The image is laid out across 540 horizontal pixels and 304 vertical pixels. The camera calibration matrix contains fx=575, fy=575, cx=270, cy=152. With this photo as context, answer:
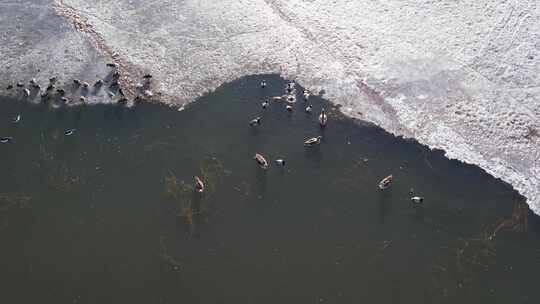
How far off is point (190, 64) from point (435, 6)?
9243mm

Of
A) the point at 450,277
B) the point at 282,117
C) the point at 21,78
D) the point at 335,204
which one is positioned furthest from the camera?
the point at 21,78

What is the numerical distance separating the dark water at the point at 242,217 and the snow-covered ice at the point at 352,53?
50.2 inches

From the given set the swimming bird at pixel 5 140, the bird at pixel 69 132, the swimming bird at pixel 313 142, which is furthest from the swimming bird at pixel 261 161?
the swimming bird at pixel 5 140

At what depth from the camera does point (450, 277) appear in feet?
45.9

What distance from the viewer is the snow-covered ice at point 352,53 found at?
17531 millimetres

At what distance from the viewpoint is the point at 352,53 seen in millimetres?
19625

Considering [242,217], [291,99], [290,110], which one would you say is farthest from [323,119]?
[242,217]

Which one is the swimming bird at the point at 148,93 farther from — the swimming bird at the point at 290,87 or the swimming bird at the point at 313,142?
the swimming bird at the point at 313,142

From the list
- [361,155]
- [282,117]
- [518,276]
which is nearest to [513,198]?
[518,276]

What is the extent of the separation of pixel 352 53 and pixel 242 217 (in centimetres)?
759

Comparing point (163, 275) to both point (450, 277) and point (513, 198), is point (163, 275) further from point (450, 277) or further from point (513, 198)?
point (513, 198)

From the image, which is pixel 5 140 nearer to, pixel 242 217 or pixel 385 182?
pixel 242 217

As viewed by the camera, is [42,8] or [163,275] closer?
[163,275]

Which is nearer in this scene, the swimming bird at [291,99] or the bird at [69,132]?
the bird at [69,132]
